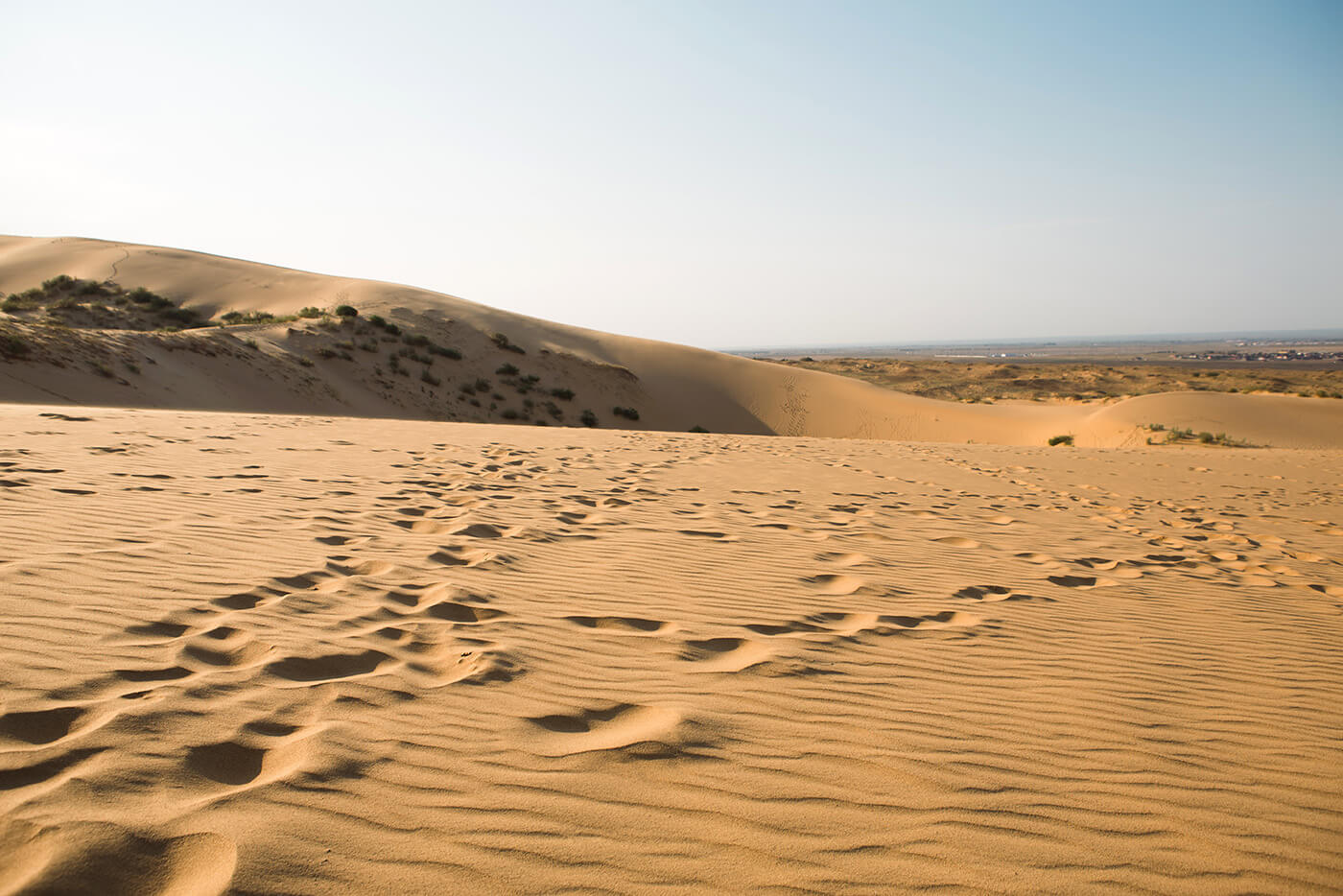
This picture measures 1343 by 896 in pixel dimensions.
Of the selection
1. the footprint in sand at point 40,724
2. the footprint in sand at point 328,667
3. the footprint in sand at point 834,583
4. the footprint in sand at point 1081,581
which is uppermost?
the footprint in sand at point 40,724

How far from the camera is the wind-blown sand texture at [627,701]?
1857 mm

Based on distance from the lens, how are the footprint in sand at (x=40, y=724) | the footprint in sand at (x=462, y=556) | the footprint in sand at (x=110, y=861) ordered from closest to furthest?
the footprint in sand at (x=110, y=861) < the footprint in sand at (x=40, y=724) < the footprint in sand at (x=462, y=556)

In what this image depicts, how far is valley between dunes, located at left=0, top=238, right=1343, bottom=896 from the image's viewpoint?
187 cm

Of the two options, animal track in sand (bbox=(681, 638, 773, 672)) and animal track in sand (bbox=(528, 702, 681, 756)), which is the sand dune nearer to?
animal track in sand (bbox=(681, 638, 773, 672))

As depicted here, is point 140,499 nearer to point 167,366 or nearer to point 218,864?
point 218,864

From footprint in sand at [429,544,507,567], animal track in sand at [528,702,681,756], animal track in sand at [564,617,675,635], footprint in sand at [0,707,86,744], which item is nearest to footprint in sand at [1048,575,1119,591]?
animal track in sand at [564,617,675,635]

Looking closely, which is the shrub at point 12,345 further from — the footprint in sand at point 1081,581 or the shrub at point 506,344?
the footprint in sand at point 1081,581

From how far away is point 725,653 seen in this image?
10.8 ft

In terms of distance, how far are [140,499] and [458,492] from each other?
7.43 feet

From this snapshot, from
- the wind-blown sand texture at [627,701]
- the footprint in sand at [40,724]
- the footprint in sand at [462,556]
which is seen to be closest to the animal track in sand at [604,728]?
the wind-blown sand texture at [627,701]

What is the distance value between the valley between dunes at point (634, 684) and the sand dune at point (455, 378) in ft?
34.4

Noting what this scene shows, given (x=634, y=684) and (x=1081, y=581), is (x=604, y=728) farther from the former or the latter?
(x=1081, y=581)

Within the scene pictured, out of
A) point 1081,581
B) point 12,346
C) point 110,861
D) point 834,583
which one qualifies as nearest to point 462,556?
point 834,583

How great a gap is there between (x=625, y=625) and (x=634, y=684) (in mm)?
695
